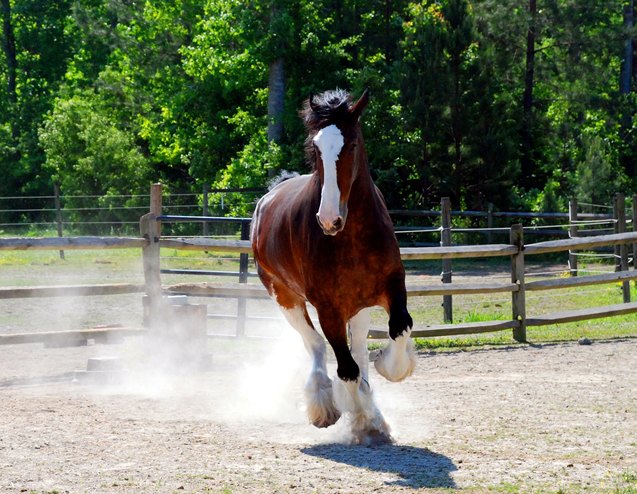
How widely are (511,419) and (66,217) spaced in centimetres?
2642

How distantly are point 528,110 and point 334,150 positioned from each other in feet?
75.9

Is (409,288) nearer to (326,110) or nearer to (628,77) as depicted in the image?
(326,110)

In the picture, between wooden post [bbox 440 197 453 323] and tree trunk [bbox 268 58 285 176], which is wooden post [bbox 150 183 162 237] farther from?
tree trunk [bbox 268 58 285 176]

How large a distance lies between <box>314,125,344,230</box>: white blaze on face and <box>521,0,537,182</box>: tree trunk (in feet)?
73.7

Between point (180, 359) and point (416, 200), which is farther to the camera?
point (416, 200)

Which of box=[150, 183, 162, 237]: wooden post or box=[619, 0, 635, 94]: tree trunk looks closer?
box=[150, 183, 162, 237]: wooden post

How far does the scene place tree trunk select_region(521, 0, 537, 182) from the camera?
89.9ft

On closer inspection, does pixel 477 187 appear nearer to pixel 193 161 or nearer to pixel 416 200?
pixel 416 200

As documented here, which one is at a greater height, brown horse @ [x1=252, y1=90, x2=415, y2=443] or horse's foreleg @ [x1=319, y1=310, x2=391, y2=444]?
brown horse @ [x1=252, y1=90, x2=415, y2=443]

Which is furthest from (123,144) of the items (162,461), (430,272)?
(162,461)

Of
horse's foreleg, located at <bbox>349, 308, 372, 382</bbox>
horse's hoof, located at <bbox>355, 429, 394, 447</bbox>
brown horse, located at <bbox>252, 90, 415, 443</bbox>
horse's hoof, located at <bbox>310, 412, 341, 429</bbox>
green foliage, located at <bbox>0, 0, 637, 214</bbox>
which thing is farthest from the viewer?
green foliage, located at <bbox>0, 0, 637, 214</bbox>

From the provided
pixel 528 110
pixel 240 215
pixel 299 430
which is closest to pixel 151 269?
pixel 299 430

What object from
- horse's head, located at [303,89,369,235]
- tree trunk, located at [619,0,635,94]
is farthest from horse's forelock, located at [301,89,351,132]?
tree trunk, located at [619,0,635,94]

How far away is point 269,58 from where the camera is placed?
87.5ft
